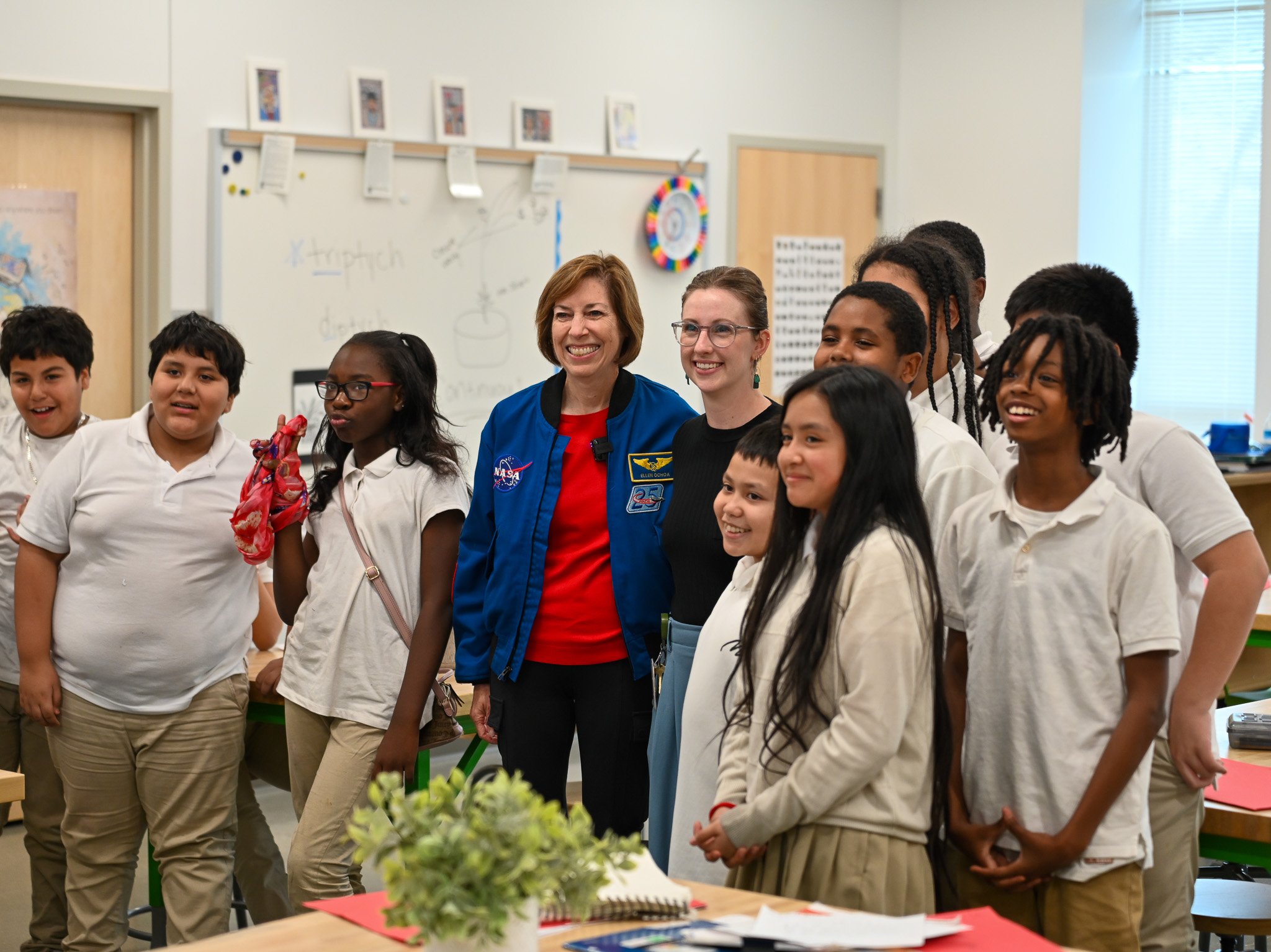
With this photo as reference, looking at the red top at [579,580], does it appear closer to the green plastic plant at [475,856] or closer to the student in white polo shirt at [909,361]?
the student in white polo shirt at [909,361]

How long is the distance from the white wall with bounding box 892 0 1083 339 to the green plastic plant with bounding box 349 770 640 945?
5290mm

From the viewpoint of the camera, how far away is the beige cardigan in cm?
177

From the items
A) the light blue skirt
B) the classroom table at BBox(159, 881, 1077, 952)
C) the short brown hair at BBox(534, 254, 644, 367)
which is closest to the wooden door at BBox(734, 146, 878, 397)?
the short brown hair at BBox(534, 254, 644, 367)

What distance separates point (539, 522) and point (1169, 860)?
3.96 feet

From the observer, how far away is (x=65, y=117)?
4516 millimetres

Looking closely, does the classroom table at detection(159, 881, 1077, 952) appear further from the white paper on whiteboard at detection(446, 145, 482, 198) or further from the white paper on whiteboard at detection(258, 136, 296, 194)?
the white paper on whiteboard at detection(446, 145, 482, 198)

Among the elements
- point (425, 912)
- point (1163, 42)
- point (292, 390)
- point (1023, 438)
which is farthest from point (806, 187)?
point (425, 912)

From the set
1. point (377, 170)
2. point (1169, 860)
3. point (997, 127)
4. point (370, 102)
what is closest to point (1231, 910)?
point (1169, 860)

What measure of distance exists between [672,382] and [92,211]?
2.34m

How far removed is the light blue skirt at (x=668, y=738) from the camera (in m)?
2.38

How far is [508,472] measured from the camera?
2641mm

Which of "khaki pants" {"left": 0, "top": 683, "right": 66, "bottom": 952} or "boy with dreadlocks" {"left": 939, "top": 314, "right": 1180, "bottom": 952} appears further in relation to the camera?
"khaki pants" {"left": 0, "top": 683, "right": 66, "bottom": 952}

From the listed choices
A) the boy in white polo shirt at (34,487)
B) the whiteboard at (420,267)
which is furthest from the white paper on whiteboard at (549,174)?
the boy in white polo shirt at (34,487)

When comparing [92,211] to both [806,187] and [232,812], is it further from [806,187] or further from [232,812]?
[806,187]
